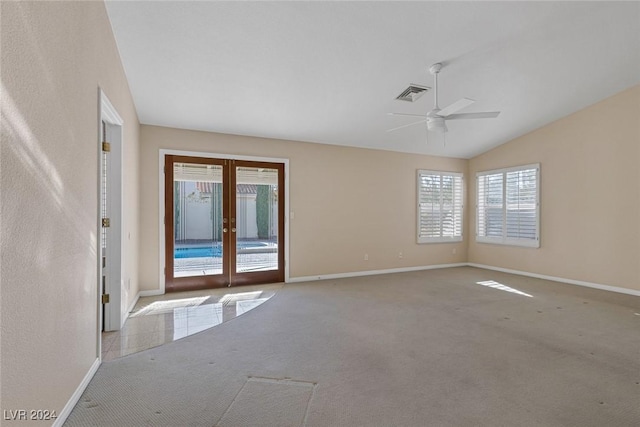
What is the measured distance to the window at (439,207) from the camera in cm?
702

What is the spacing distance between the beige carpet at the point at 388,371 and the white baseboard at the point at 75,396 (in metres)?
0.04

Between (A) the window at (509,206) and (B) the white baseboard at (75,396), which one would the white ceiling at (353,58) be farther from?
(B) the white baseboard at (75,396)

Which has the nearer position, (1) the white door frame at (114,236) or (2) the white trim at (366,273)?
(1) the white door frame at (114,236)

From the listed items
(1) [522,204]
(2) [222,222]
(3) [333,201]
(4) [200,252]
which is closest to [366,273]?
(3) [333,201]

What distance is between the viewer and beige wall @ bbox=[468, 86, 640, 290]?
4898 mm

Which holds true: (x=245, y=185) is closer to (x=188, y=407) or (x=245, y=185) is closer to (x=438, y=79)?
(x=438, y=79)

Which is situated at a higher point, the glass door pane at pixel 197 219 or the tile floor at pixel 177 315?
the glass door pane at pixel 197 219

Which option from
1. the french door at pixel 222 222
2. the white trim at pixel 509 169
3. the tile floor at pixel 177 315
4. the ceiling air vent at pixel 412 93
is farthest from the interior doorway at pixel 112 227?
the white trim at pixel 509 169

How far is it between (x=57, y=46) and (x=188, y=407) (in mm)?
2379

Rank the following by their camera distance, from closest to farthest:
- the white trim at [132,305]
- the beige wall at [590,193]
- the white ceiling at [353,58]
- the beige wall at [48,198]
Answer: the beige wall at [48,198], the white ceiling at [353,58], the white trim at [132,305], the beige wall at [590,193]

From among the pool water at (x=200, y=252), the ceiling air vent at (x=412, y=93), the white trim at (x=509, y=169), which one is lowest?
the pool water at (x=200, y=252)

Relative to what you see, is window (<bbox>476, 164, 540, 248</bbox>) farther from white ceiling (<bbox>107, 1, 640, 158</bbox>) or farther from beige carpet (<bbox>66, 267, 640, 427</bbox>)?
beige carpet (<bbox>66, 267, 640, 427</bbox>)

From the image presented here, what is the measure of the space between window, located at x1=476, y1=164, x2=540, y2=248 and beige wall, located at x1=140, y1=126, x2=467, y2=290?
1033 mm

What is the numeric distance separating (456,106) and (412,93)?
3.36 feet
